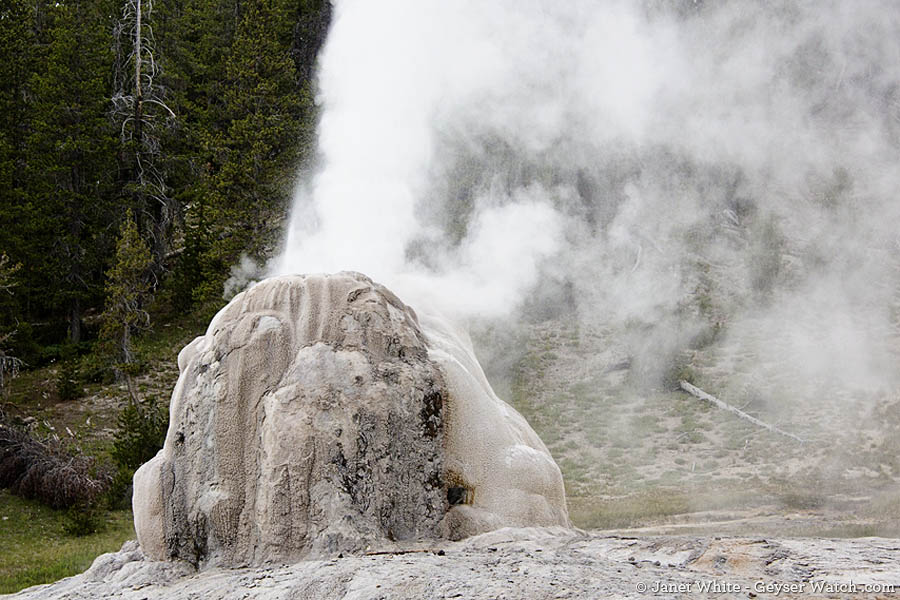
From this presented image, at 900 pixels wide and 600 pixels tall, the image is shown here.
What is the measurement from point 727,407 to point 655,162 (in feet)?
39.0

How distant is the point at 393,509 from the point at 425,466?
1.32 ft

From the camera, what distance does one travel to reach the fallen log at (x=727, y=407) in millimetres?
16219

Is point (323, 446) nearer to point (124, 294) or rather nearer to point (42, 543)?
point (42, 543)

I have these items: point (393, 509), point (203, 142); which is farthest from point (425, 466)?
point (203, 142)

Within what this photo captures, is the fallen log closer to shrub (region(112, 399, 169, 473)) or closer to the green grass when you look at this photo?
shrub (region(112, 399, 169, 473))

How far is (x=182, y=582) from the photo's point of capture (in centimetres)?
574

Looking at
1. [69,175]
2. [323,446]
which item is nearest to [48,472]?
[323,446]

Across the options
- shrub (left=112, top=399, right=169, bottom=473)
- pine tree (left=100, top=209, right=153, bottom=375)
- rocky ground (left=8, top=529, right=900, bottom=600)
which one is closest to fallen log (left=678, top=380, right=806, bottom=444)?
shrub (left=112, top=399, right=169, bottom=473)

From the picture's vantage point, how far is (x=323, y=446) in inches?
234

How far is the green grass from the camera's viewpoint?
1009 cm

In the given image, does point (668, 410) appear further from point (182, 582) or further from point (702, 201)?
point (182, 582)

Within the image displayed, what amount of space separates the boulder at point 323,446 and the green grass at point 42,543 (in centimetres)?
469

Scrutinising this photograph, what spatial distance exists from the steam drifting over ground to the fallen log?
835 millimetres

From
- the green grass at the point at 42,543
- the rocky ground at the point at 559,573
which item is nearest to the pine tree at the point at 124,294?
the green grass at the point at 42,543
